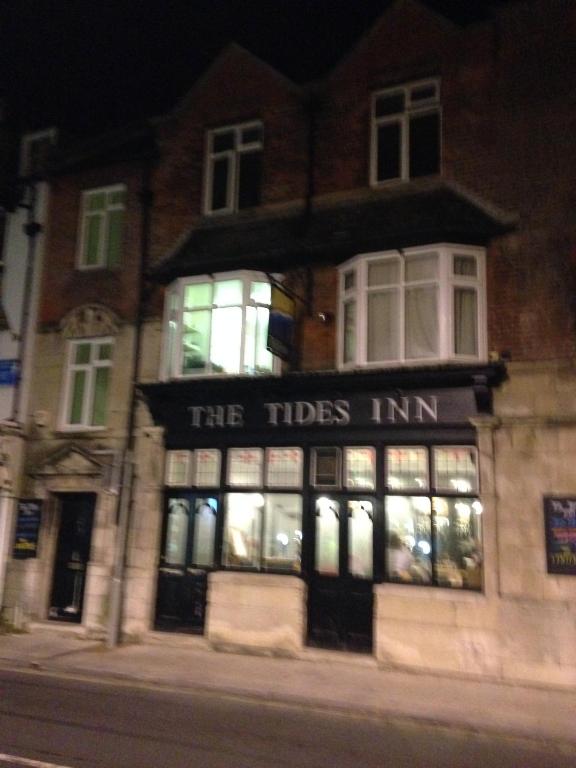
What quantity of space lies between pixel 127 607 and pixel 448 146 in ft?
30.9

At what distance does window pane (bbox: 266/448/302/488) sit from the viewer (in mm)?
10547

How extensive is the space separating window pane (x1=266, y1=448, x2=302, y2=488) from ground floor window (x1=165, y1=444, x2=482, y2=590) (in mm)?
17

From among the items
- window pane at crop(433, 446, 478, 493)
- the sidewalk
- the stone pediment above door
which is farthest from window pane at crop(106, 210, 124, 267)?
window pane at crop(433, 446, 478, 493)

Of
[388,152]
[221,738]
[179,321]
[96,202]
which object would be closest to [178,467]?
[179,321]

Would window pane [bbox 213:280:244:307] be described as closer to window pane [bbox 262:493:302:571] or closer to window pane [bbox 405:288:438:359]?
window pane [bbox 405:288:438:359]

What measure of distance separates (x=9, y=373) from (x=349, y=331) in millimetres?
7215

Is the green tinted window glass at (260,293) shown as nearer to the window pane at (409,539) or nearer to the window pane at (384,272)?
the window pane at (384,272)

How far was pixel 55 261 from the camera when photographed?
13578mm

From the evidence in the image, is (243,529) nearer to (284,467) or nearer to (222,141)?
(284,467)

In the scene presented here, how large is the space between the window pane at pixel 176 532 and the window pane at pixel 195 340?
2.37 m

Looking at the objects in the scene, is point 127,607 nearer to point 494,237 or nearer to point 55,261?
point 55,261

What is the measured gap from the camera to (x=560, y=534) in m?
8.72

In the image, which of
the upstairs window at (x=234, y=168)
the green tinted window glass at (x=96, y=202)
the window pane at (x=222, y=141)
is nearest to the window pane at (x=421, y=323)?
the upstairs window at (x=234, y=168)

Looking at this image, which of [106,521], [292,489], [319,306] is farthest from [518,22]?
[106,521]
